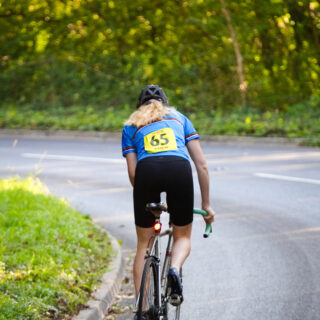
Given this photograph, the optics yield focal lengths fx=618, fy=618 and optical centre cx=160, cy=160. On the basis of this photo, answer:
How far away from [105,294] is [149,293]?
5.46ft

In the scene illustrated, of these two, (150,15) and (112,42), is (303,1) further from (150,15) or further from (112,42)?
(112,42)

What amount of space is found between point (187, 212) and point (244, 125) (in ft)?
47.4

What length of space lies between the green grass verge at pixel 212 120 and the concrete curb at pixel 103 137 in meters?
0.32

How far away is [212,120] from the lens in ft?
66.8

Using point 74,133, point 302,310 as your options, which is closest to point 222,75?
point 74,133

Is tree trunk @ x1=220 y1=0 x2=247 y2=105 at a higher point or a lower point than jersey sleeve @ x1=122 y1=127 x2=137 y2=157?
→ higher

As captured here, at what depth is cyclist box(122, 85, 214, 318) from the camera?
178 inches

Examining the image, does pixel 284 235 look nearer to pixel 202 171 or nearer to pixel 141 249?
pixel 202 171

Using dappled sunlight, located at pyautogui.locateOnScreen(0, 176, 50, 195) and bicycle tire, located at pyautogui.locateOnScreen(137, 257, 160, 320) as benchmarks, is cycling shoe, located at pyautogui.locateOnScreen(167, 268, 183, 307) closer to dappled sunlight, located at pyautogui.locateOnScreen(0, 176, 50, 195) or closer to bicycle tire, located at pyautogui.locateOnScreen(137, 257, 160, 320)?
bicycle tire, located at pyautogui.locateOnScreen(137, 257, 160, 320)

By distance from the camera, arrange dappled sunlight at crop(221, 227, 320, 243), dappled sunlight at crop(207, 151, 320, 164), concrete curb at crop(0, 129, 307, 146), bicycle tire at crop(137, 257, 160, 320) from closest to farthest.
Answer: bicycle tire at crop(137, 257, 160, 320) < dappled sunlight at crop(221, 227, 320, 243) < dappled sunlight at crop(207, 151, 320, 164) < concrete curb at crop(0, 129, 307, 146)

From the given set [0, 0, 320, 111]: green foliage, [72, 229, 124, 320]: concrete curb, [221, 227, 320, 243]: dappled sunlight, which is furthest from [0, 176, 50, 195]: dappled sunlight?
[0, 0, 320, 111]: green foliage

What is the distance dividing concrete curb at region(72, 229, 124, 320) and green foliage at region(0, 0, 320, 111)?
14837 millimetres

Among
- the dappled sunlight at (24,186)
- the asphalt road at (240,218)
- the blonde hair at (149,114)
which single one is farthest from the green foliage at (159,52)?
the blonde hair at (149,114)

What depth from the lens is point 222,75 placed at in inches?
891
